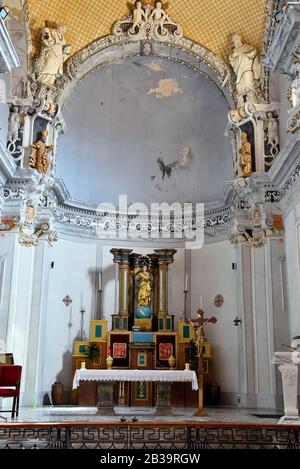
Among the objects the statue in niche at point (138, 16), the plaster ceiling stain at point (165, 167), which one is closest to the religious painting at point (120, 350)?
the plaster ceiling stain at point (165, 167)

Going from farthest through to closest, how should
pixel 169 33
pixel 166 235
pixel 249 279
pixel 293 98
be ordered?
pixel 166 235, pixel 169 33, pixel 249 279, pixel 293 98

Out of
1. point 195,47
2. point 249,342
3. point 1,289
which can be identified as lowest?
point 249,342

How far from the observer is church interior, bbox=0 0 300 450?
40.0 ft

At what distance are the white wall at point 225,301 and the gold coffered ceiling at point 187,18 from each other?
5.45m

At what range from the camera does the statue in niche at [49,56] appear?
13.9 meters

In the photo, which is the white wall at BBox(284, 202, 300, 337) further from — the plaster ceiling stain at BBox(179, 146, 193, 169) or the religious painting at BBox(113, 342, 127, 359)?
the plaster ceiling stain at BBox(179, 146, 193, 169)

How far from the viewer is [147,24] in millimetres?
14727

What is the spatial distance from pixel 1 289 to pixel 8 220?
62.4 inches

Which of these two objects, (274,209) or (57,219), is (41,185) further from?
(274,209)

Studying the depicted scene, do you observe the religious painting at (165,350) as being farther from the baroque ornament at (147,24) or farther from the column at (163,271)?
the baroque ornament at (147,24)

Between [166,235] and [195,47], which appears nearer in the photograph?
[195,47]

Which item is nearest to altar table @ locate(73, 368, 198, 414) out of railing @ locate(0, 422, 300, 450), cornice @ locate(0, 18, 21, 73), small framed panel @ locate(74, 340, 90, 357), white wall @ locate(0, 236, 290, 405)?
white wall @ locate(0, 236, 290, 405)
